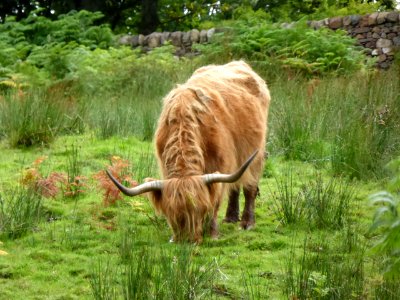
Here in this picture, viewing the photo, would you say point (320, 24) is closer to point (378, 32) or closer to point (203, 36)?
point (378, 32)

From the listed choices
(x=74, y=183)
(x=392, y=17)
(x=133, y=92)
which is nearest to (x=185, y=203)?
(x=74, y=183)

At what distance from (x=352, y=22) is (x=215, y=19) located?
344 inches

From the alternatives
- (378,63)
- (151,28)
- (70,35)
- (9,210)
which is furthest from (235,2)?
(9,210)

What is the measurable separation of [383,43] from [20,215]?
11.3m

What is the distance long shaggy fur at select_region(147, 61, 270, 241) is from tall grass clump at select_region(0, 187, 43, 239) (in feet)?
3.33

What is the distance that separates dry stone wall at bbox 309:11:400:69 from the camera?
15.5 m

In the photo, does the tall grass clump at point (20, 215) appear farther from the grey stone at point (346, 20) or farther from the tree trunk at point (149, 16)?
the tree trunk at point (149, 16)

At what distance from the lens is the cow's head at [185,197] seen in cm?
529

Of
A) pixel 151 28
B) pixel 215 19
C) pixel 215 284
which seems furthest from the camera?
pixel 215 19

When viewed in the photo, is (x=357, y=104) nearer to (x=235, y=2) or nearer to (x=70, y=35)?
(x=70, y=35)

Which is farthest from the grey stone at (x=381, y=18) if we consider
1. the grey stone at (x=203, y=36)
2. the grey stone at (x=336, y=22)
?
the grey stone at (x=203, y=36)

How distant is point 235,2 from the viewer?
23.4m

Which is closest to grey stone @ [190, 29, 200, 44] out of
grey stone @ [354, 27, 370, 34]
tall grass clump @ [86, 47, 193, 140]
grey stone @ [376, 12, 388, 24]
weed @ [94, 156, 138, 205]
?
tall grass clump @ [86, 47, 193, 140]

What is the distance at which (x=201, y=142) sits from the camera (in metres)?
5.62
